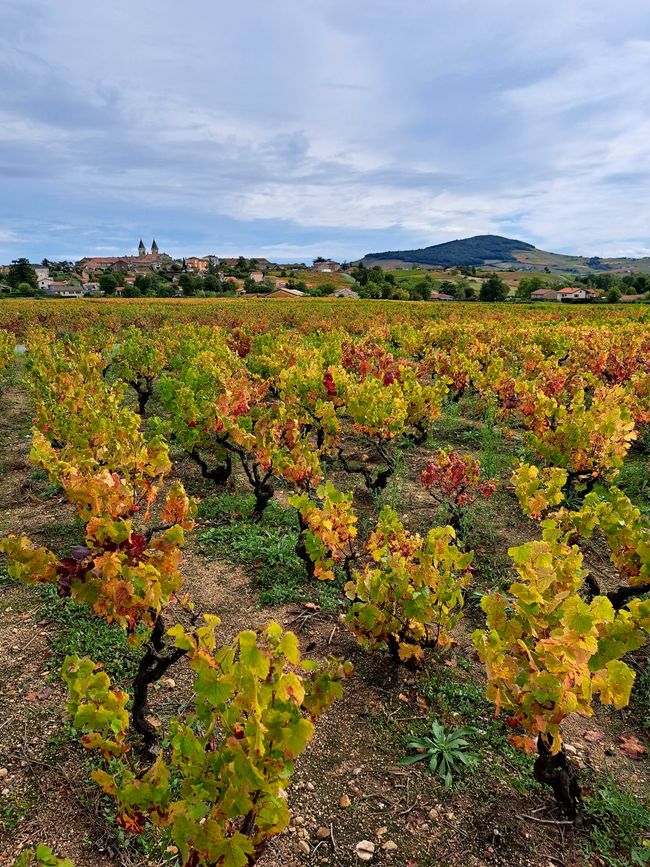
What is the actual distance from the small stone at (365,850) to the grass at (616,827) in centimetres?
115

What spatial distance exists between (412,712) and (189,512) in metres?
2.25

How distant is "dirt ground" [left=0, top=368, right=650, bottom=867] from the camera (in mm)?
2668

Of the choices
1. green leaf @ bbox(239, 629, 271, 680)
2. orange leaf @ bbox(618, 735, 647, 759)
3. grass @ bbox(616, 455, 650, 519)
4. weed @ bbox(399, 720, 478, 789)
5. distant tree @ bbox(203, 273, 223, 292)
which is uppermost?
distant tree @ bbox(203, 273, 223, 292)

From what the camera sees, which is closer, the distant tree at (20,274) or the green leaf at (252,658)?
the green leaf at (252,658)

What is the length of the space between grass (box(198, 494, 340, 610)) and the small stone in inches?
80.6

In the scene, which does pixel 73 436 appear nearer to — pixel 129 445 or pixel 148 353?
pixel 129 445

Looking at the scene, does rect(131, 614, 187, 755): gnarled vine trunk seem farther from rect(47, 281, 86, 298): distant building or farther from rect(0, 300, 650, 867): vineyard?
rect(47, 281, 86, 298): distant building

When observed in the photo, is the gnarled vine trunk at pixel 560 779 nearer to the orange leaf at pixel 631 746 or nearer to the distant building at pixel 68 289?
the orange leaf at pixel 631 746

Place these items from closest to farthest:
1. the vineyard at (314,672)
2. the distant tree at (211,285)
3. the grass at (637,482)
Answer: the vineyard at (314,672) < the grass at (637,482) < the distant tree at (211,285)

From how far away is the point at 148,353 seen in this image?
11984mm

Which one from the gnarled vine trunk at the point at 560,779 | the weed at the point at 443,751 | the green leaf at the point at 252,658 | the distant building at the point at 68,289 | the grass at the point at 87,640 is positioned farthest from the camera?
the distant building at the point at 68,289

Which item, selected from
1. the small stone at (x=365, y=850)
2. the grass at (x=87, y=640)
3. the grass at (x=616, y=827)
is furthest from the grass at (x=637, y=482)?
the grass at (x=87, y=640)

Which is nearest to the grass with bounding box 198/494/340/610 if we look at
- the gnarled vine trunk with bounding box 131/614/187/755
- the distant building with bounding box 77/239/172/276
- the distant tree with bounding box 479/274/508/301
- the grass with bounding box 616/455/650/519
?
the gnarled vine trunk with bounding box 131/614/187/755

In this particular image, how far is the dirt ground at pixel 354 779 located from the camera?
2.67 m
